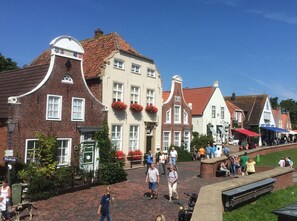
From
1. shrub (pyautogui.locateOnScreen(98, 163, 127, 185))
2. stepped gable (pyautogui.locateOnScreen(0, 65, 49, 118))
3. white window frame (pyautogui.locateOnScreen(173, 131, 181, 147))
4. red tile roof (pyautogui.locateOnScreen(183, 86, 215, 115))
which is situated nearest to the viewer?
stepped gable (pyautogui.locateOnScreen(0, 65, 49, 118))

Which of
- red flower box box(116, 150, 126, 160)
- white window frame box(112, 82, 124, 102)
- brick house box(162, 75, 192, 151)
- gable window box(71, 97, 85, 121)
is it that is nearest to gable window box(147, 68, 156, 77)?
brick house box(162, 75, 192, 151)

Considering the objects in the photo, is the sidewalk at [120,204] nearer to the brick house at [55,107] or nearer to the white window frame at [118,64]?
the brick house at [55,107]

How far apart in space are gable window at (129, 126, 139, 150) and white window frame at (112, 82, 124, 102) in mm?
2856

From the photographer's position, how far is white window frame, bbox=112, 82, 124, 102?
82.5 feet

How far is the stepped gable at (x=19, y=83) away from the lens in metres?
18.7

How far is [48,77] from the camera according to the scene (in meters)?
19.0

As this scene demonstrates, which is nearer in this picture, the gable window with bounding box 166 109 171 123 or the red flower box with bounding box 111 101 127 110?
the red flower box with bounding box 111 101 127 110

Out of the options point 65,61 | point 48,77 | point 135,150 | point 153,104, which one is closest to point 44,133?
point 48,77

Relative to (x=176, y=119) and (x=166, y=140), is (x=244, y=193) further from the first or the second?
(x=176, y=119)

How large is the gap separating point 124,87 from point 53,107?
7.63m

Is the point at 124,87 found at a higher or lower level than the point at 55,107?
higher

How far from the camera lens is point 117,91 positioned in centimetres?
2536

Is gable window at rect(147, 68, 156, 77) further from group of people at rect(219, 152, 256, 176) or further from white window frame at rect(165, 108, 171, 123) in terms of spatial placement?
group of people at rect(219, 152, 256, 176)

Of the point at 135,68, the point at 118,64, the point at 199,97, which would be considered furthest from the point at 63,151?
the point at 199,97
